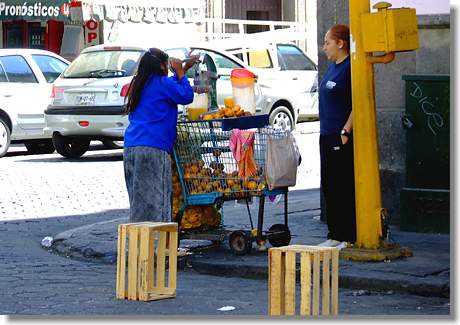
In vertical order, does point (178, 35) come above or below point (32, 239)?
above

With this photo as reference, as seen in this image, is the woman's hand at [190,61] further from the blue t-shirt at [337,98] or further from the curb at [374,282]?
the curb at [374,282]

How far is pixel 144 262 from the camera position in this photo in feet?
26.2

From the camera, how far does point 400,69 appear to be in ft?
35.1

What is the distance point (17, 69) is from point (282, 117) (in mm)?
4693

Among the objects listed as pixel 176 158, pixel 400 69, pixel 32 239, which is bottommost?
pixel 32 239

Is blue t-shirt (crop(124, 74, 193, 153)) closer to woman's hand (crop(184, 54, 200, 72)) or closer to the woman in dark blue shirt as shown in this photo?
woman's hand (crop(184, 54, 200, 72))

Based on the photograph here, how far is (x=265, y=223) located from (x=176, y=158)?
1970 mm

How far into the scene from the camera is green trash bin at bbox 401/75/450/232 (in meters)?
10.2

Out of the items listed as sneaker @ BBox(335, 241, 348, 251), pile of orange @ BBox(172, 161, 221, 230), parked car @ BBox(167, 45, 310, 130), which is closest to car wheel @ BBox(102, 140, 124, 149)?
parked car @ BBox(167, 45, 310, 130)

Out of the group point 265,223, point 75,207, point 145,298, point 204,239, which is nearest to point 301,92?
point 75,207

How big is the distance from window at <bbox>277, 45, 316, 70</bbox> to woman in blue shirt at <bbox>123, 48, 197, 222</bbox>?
14.3 meters

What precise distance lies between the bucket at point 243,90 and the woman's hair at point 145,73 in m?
0.72

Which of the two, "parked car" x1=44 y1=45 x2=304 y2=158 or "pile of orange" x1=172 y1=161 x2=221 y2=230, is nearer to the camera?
"pile of orange" x1=172 y1=161 x2=221 y2=230

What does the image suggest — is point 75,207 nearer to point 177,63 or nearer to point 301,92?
point 177,63
